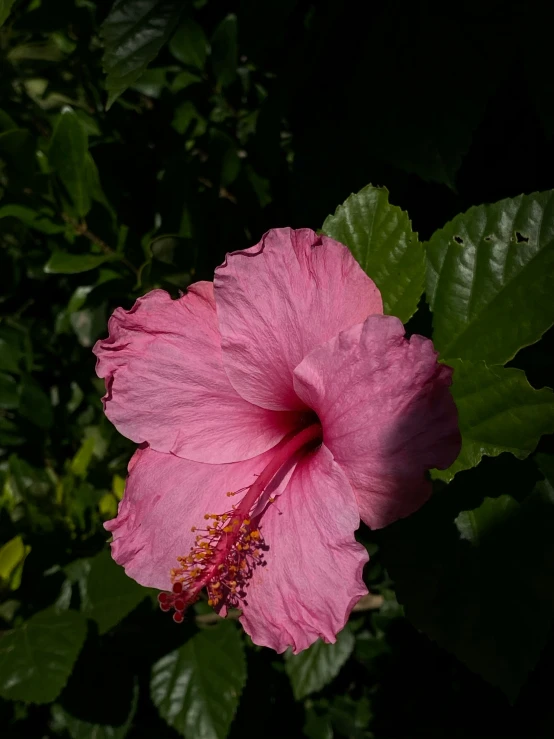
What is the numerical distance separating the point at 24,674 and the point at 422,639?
148cm

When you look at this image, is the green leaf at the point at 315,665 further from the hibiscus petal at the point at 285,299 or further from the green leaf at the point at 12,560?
the hibiscus petal at the point at 285,299

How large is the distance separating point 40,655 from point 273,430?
911 millimetres

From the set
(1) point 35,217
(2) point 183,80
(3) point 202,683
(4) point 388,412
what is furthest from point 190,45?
(3) point 202,683

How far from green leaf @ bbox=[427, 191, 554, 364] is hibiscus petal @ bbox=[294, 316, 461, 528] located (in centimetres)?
32

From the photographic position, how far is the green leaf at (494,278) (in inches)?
49.9

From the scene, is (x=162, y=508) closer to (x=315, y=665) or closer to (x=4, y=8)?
(x=4, y=8)

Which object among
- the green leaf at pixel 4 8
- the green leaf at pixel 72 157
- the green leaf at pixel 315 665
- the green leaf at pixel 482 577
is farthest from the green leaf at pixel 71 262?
the green leaf at pixel 315 665

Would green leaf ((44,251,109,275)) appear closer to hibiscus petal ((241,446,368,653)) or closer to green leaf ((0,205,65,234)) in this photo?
green leaf ((0,205,65,234))

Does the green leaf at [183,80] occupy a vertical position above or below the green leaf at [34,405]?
above

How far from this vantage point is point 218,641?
1987mm

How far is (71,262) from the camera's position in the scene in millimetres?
1779

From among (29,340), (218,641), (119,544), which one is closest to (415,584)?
(119,544)

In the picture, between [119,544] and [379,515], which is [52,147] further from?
[379,515]

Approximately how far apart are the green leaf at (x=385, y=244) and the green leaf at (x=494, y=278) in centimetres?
15
